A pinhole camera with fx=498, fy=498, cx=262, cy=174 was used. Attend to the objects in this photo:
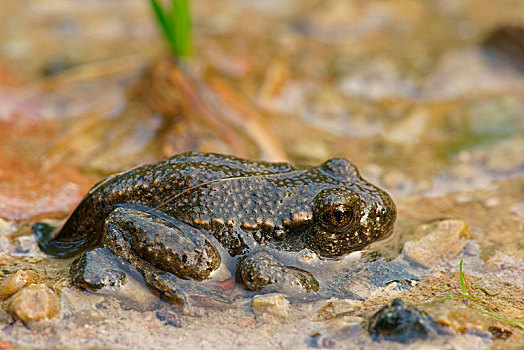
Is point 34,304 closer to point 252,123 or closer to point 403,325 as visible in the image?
point 403,325

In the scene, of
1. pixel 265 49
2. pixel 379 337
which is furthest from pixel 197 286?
pixel 265 49

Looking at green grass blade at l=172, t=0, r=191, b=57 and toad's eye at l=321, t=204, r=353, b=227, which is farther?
green grass blade at l=172, t=0, r=191, b=57

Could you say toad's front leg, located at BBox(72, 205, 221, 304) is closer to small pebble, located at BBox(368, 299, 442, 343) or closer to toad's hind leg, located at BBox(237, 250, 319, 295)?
toad's hind leg, located at BBox(237, 250, 319, 295)

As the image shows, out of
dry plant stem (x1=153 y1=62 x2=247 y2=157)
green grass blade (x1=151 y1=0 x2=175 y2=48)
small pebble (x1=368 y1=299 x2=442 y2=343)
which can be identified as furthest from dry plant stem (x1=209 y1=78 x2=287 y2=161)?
small pebble (x1=368 y1=299 x2=442 y2=343)

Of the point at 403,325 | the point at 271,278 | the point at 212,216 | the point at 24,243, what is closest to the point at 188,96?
the point at 212,216

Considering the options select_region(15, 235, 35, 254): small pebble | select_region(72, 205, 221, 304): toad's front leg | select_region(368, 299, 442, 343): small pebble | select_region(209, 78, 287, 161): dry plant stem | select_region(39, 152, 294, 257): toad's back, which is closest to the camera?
select_region(368, 299, 442, 343): small pebble

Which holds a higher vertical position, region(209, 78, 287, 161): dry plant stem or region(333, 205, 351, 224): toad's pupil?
region(209, 78, 287, 161): dry plant stem

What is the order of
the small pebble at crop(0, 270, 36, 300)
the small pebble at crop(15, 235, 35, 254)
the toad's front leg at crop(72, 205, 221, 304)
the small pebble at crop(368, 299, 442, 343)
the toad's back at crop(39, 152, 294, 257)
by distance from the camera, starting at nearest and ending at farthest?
the small pebble at crop(368, 299, 442, 343), the small pebble at crop(0, 270, 36, 300), the toad's front leg at crop(72, 205, 221, 304), the toad's back at crop(39, 152, 294, 257), the small pebble at crop(15, 235, 35, 254)

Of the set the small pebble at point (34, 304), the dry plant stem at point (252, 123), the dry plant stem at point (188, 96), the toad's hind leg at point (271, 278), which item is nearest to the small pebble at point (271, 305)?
the toad's hind leg at point (271, 278)

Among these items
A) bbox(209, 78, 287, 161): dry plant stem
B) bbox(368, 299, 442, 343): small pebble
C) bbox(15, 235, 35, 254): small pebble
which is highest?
bbox(209, 78, 287, 161): dry plant stem
